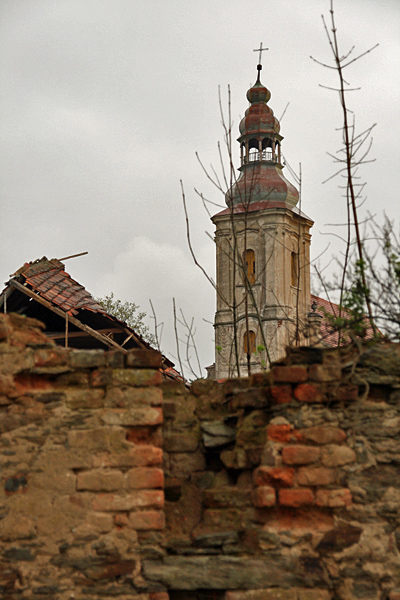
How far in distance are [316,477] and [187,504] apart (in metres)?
0.79

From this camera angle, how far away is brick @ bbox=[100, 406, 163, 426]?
13.8 ft

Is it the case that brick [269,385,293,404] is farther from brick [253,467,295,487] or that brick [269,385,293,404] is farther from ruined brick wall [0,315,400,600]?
brick [253,467,295,487]

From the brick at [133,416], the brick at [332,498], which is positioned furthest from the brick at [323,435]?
the brick at [133,416]

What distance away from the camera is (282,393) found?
4.25 metres

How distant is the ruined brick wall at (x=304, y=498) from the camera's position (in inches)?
159

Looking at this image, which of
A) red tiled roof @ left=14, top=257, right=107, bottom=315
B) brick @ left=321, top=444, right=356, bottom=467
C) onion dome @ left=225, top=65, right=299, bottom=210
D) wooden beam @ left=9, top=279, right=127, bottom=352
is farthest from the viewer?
onion dome @ left=225, top=65, right=299, bottom=210

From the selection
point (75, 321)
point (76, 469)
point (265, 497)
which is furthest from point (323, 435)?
point (75, 321)

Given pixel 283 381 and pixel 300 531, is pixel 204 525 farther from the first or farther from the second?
pixel 283 381

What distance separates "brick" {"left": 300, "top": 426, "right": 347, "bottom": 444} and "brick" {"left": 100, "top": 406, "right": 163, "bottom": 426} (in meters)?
0.80

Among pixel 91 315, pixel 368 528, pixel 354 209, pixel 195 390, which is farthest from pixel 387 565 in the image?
pixel 91 315

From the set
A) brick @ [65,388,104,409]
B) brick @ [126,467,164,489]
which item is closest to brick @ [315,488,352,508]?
brick @ [126,467,164,489]

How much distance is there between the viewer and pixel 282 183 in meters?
42.0

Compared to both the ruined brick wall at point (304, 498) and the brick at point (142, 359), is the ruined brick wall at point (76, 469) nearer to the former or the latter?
the brick at point (142, 359)

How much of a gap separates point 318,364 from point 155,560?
1368 mm
